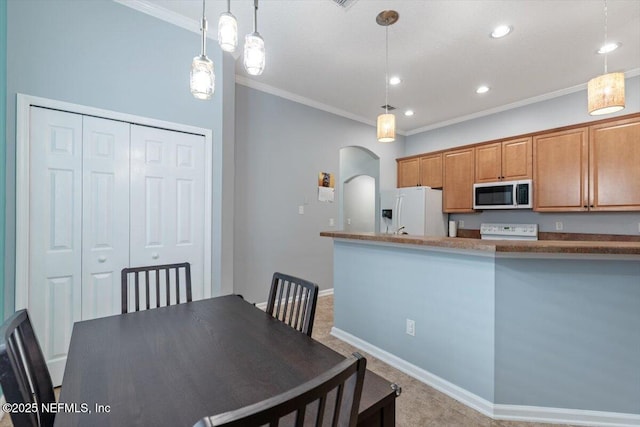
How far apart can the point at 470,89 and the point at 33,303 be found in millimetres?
4780

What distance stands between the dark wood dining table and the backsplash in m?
3.99

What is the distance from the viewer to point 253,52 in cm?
123

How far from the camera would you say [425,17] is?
2367mm

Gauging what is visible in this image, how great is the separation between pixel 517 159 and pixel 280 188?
10.7 ft

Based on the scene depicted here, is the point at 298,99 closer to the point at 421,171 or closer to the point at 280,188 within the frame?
the point at 280,188

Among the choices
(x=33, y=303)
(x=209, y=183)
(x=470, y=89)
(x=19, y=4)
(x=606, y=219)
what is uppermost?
(x=470, y=89)

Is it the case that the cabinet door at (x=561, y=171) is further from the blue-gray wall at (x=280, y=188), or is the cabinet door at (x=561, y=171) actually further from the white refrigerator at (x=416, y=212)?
the blue-gray wall at (x=280, y=188)

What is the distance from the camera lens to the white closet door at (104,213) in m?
2.12

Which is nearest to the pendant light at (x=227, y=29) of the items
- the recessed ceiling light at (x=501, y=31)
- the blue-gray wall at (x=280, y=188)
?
the blue-gray wall at (x=280, y=188)

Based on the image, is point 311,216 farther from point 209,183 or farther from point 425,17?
point 425,17

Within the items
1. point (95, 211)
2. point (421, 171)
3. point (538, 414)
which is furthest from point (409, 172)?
point (95, 211)

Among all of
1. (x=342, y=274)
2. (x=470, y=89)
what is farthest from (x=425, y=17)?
(x=342, y=274)

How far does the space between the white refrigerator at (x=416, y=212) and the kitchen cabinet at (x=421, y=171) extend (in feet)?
0.93

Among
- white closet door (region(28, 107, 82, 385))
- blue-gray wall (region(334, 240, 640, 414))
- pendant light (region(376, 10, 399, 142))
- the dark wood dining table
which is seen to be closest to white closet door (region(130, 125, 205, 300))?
white closet door (region(28, 107, 82, 385))
